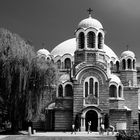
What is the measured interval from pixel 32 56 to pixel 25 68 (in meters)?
1.60

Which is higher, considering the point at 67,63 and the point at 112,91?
the point at 67,63

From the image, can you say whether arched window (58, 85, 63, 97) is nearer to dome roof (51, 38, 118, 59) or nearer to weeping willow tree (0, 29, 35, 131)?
dome roof (51, 38, 118, 59)

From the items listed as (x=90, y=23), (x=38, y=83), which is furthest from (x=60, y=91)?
(x=38, y=83)

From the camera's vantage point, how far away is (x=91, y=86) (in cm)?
4819

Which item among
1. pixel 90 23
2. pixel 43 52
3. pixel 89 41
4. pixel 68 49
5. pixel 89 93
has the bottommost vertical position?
pixel 89 93

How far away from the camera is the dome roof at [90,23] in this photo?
4969 cm

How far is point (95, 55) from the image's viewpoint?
49.0 meters

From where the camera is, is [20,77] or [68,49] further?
[68,49]

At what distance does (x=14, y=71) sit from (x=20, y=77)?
2.66ft

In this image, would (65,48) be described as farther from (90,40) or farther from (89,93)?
(89,93)

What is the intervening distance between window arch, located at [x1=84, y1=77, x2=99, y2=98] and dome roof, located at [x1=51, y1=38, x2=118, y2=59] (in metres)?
10.9

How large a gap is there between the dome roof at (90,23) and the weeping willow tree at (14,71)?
14.7m

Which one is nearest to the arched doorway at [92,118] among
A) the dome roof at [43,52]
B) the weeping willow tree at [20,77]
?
the weeping willow tree at [20,77]

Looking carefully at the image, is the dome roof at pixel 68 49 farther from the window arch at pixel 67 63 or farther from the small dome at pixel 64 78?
the small dome at pixel 64 78
